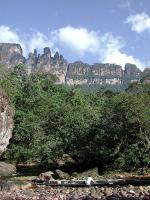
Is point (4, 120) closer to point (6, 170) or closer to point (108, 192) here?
point (6, 170)

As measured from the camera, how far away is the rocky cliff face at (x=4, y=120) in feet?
138

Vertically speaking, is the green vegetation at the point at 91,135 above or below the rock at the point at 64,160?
above

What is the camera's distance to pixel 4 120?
140 feet

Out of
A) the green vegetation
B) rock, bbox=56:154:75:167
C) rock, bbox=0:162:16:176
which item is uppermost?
the green vegetation

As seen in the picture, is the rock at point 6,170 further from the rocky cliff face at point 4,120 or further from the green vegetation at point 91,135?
the green vegetation at point 91,135

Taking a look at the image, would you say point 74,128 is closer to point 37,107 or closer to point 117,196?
point 37,107

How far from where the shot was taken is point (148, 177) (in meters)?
31.8

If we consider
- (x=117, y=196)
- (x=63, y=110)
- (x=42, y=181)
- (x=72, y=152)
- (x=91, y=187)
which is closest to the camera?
(x=117, y=196)

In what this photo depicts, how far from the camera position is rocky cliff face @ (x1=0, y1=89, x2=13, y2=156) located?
4203 cm

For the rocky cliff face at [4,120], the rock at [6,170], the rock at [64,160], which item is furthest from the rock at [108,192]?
the rocky cliff face at [4,120]

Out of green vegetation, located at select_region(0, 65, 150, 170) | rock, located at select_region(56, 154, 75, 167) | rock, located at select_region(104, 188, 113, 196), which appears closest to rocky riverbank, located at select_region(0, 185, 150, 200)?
Answer: rock, located at select_region(104, 188, 113, 196)

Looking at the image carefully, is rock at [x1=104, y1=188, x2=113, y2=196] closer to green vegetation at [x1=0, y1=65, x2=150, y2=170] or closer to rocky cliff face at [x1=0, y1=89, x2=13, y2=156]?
green vegetation at [x1=0, y1=65, x2=150, y2=170]

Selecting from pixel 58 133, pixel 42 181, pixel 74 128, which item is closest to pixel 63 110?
pixel 58 133

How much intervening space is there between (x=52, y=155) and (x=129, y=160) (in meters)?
10.0
